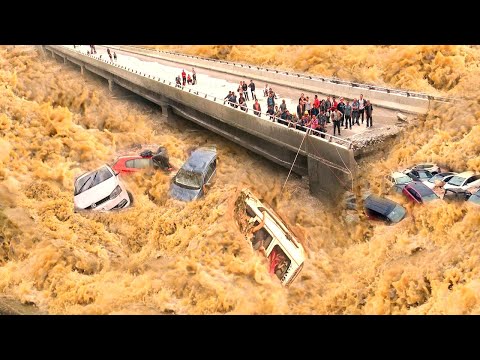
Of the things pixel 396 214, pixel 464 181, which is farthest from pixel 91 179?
pixel 464 181

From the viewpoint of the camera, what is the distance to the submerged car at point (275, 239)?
13.5m

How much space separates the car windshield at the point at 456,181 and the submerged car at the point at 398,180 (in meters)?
1.15

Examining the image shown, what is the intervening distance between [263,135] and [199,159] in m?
2.61

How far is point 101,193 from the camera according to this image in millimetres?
16781

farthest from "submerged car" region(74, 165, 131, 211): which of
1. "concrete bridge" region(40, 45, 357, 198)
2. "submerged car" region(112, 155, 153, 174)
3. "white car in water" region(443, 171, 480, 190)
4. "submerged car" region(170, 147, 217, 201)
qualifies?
"white car in water" region(443, 171, 480, 190)

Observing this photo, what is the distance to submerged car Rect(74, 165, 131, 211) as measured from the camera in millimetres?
16641

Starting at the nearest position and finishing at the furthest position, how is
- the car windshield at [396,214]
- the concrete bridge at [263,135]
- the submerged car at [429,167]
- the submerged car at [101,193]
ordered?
the car windshield at [396,214] → the submerged car at [429,167] → the concrete bridge at [263,135] → the submerged car at [101,193]

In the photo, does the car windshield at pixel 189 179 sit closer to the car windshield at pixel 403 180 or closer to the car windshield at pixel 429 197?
the car windshield at pixel 403 180

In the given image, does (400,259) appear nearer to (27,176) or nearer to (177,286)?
(177,286)

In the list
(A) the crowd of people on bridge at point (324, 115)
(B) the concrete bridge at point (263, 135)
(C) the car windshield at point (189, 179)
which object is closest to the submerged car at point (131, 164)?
(C) the car windshield at point (189, 179)

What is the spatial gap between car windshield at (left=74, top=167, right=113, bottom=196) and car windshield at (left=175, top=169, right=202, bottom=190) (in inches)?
97.4

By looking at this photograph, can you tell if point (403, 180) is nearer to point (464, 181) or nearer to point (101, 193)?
point (464, 181)

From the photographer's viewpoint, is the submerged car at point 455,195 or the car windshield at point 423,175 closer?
the submerged car at point 455,195

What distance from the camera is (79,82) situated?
102 feet
